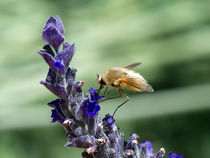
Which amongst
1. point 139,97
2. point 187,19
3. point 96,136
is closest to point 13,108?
point 139,97

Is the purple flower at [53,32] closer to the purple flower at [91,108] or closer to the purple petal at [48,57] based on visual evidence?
the purple petal at [48,57]

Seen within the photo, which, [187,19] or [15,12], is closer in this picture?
[187,19]

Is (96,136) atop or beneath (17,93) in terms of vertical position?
beneath

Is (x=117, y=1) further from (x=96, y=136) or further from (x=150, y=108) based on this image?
(x=96, y=136)

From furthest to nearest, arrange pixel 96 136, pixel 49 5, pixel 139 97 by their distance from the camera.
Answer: pixel 49 5 < pixel 139 97 < pixel 96 136

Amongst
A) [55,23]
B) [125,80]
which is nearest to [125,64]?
[125,80]

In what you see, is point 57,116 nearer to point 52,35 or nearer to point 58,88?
point 58,88

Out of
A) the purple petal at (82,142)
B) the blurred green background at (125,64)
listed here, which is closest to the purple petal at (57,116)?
the purple petal at (82,142)

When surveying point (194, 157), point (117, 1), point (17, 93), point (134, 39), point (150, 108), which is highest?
point (117, 1)
